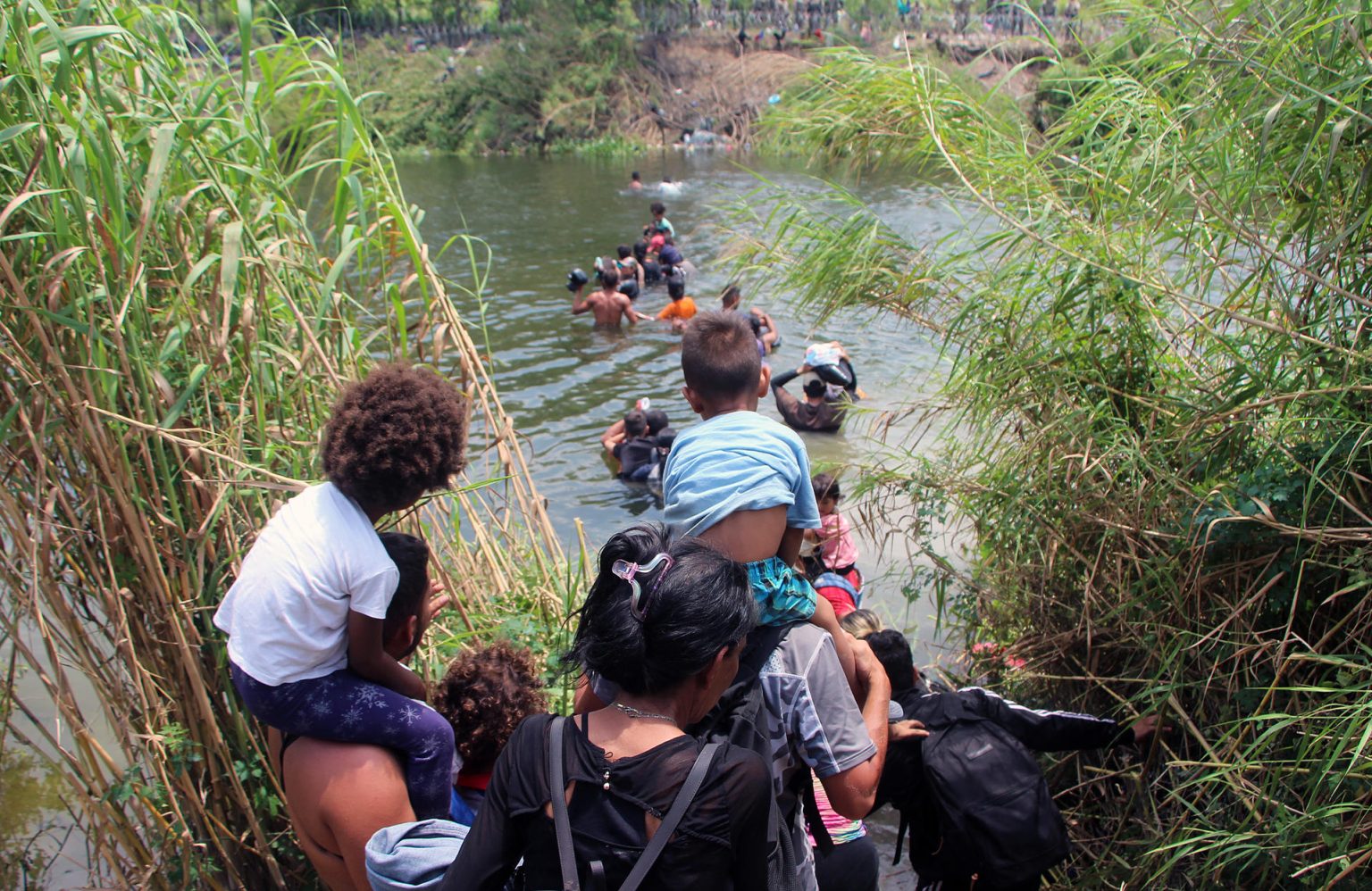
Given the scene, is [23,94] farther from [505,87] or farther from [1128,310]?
[505,87]

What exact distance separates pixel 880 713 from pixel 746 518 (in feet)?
1.89

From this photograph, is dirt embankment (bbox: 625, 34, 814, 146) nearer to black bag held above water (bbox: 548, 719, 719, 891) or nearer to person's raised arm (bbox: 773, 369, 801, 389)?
person's raised arm (bbox: 773, 369, 801, 389)

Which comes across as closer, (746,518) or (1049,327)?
(746,518)

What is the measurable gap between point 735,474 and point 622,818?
867mm

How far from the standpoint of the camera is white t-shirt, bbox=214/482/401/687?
88.9 inches

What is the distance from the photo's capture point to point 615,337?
12180mm

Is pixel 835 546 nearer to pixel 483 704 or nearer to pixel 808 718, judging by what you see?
pixel 483 704

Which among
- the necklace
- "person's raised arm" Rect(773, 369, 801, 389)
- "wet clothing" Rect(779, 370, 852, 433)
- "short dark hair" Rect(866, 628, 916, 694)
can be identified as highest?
the necklace

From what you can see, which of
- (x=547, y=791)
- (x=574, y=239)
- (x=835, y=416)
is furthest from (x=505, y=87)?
(x=547, y=791)

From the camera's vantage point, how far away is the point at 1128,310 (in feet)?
12.1

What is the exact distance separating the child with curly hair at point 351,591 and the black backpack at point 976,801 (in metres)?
1.23

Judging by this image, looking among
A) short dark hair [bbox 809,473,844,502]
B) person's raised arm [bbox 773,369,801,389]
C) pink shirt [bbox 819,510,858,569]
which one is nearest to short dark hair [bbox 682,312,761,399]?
short dark hair [bbox 809,473,844,502]

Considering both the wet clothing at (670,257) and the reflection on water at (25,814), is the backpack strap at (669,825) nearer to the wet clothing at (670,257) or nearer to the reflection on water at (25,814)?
the reflection on water at (25,814)

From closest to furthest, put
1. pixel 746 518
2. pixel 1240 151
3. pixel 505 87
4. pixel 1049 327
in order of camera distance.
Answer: pixel 746 518, pixel 1240 151, pixel 1049 327, pixel 505 87
